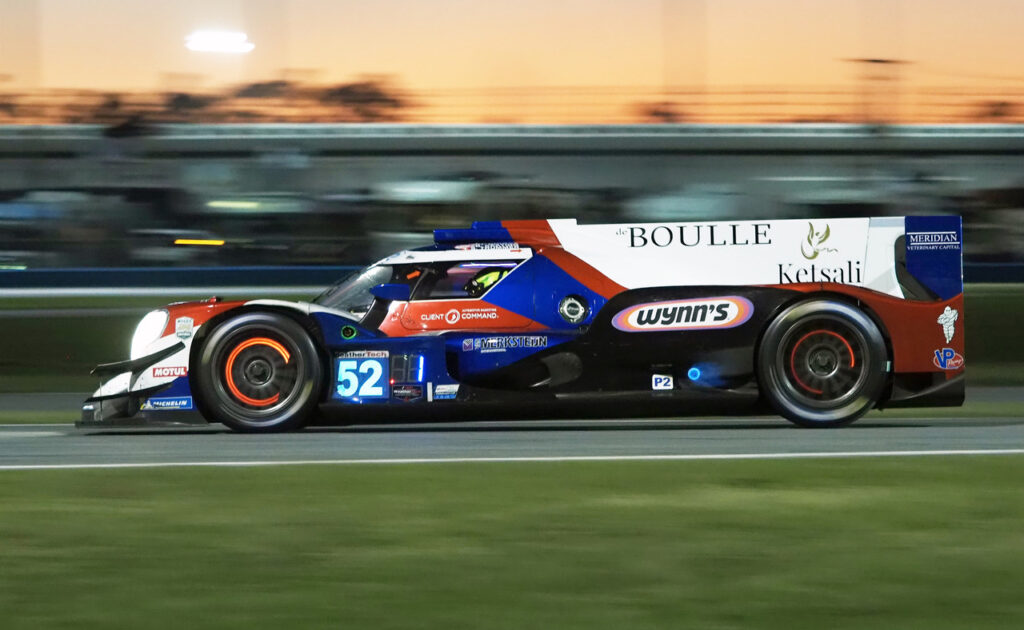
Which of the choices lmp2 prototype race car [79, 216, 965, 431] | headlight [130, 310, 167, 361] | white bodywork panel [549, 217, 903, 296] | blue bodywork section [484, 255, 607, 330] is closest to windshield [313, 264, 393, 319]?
lmp2 prototype race car [79, 216, 965, 431]

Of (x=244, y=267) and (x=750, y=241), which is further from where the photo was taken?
(x=244, y=267)

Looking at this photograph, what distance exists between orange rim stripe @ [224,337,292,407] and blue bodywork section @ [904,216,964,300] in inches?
159

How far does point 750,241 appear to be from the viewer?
8938mm

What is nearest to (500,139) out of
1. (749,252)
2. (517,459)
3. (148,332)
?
(749,252)

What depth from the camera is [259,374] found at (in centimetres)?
887

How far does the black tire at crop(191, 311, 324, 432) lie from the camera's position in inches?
345

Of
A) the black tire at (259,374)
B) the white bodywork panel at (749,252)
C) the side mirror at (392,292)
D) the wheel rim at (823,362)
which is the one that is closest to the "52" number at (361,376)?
the black tire at (259,374)

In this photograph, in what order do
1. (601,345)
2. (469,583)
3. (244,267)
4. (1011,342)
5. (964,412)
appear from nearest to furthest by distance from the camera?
1. (469,583)
2. (601,345)
3. (964,412)
4. (1011,342)
5. (244,267)

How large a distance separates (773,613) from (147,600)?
1800mm

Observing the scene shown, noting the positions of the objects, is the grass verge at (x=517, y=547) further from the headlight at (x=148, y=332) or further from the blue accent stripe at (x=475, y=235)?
the blue accent stripe at (x=475, y=235)

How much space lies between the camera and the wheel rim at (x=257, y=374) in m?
8.81

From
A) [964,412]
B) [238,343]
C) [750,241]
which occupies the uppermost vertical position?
[750,241]

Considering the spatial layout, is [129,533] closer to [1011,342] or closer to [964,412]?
[964,412]

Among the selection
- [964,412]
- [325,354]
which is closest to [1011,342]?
[964,412]
